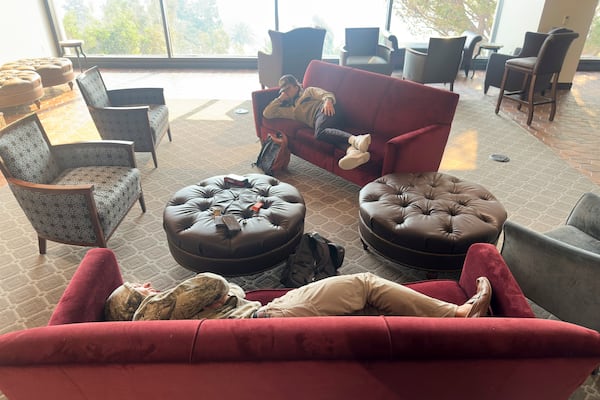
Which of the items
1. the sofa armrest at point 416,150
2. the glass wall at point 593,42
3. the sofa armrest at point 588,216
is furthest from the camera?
the glass wall at point 593,42

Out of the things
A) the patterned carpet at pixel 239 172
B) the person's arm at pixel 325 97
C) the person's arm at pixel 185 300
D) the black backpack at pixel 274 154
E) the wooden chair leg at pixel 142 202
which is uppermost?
the person's arm at pixel 325 97

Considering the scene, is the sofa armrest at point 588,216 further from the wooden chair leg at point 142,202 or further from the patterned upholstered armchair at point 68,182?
the wooden chair leg at point 142,202

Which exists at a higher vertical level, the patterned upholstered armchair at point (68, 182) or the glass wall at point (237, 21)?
the glass wall at point (237, 21)

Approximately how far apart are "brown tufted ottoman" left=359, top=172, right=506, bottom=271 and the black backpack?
130 centimetres

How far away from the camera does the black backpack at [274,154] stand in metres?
4.01

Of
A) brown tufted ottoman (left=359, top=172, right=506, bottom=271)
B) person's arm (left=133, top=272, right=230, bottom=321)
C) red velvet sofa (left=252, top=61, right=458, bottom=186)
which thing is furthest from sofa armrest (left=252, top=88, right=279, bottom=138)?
person's arm (left=133, top=272, right=230, bottom=321)

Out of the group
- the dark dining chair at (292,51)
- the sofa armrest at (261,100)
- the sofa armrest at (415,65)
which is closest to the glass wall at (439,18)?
the sofa armrest at (415,65)

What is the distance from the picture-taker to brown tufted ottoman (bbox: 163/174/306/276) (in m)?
2.43

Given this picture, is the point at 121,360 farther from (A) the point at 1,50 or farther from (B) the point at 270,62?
(A) the point at 1,50

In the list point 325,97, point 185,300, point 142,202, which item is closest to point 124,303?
point 185,300

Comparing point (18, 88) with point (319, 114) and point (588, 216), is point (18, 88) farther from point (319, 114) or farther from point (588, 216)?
point (588, 216)

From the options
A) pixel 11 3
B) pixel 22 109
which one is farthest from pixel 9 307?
pixel 11 3

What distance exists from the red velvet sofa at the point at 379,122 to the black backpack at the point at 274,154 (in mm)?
103

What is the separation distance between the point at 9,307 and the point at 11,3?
6.17m
